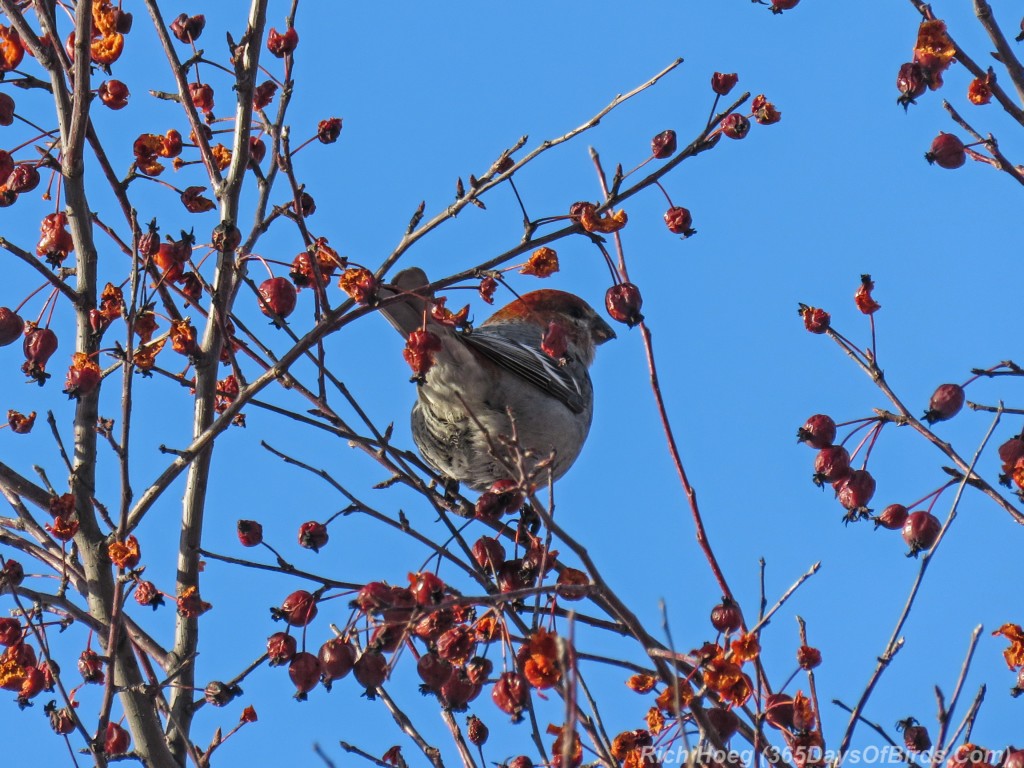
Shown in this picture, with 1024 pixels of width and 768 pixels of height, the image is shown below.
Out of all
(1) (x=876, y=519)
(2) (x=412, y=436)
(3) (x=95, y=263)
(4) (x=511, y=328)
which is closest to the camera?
(1) (x=876, y=519)

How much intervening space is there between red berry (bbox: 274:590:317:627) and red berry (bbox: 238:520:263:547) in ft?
1.36

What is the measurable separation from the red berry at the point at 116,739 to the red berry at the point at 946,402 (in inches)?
81.8

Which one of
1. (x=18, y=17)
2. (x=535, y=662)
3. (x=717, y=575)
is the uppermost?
(x=18, y=17)

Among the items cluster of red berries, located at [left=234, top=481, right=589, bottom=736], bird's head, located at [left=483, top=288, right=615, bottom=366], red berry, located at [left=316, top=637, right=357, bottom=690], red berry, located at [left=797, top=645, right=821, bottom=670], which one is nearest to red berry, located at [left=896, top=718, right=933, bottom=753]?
red berry, located at [left=797, top=645, right=821, bottom=670]

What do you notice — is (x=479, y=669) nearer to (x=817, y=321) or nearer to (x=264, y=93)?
(x=817, y=321)

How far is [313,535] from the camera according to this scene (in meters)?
3.38

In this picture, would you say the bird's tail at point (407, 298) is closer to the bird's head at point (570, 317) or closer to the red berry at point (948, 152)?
the red berry at point (948, 152)

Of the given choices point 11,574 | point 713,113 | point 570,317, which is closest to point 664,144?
point 713,113

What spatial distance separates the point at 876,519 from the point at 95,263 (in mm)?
2163

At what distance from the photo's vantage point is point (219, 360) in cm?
348

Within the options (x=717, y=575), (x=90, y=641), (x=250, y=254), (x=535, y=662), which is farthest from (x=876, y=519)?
(x=90, y=641)

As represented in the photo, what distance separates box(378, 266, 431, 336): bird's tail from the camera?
2892mm

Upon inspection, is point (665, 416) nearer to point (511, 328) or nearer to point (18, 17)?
point (18, 17)

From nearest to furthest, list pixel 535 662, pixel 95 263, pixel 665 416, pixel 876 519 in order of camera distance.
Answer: pixel 535 662 → pixel 665 416 → pixel 876 519 → pixel 95 263
